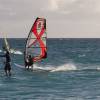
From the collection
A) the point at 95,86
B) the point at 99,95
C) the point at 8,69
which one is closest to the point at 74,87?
the point at 95,86

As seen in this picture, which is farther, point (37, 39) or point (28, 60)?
point (37, 39)

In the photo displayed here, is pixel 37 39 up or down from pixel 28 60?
up

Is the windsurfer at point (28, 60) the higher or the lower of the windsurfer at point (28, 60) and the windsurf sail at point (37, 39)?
the lower

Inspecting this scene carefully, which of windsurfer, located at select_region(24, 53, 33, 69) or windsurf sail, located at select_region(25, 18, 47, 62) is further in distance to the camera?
windsurf sail, located at select_region(25, 18, 47, 62)

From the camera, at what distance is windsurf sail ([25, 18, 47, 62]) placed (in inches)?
1459

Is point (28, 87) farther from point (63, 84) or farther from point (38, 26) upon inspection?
point (38, 26)

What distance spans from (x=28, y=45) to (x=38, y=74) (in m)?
2.53

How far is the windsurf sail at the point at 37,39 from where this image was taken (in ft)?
122

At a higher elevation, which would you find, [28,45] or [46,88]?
[28,45]

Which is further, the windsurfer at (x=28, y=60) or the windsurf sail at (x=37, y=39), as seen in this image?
the windsurf sail at (x=37, y=39)

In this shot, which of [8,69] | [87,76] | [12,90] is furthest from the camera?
[87,76]

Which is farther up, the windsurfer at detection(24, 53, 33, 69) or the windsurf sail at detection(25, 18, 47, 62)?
the windsurf sail at detection(25, 18, 47, 62)

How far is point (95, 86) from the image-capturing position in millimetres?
29125

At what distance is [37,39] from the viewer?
3728cm
